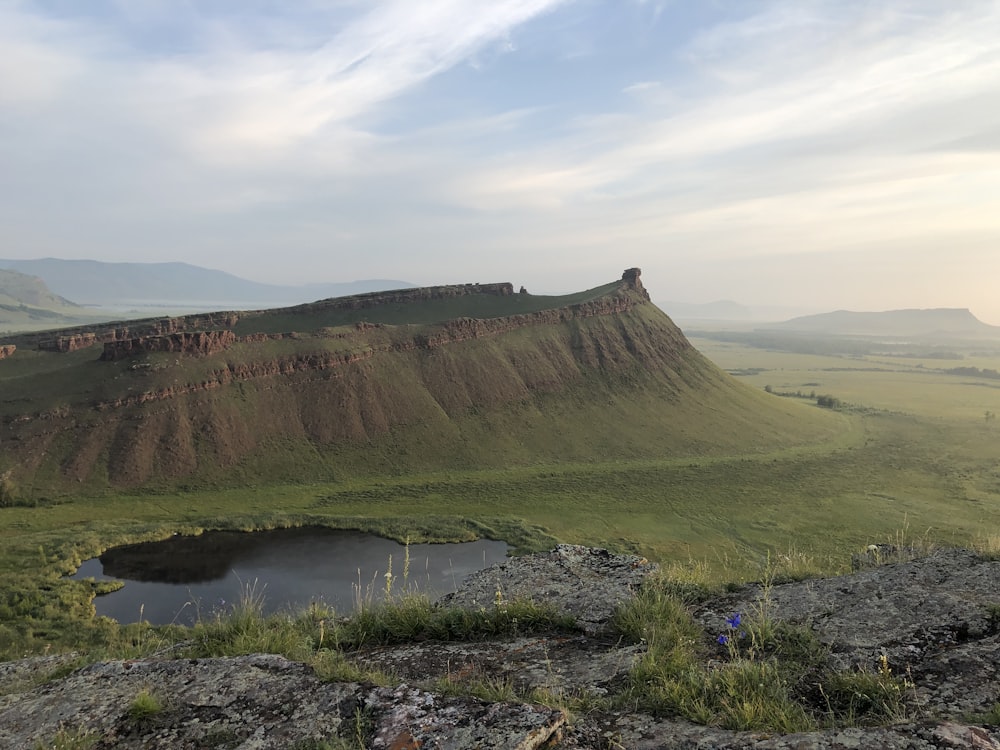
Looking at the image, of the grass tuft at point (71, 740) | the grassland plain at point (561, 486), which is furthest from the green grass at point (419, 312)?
the grass tuft at point (71, 740)

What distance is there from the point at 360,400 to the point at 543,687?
211ft

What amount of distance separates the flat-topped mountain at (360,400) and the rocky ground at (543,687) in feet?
174

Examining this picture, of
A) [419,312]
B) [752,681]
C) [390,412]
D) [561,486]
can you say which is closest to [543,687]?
[752,681]

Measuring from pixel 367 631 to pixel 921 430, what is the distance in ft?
345

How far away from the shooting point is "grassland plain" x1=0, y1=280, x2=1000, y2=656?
124 feet

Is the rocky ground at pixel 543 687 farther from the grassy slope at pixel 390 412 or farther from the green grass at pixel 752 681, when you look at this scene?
the grassy slope at pixel 390 412

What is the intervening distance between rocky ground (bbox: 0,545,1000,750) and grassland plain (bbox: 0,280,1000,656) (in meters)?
17.2

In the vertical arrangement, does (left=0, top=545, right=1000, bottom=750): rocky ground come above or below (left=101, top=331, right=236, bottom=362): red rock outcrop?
below

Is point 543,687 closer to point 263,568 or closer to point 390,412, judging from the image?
point 263,568

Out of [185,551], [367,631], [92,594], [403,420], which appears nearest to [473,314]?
[403,420]

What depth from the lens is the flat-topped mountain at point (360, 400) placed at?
171 feet

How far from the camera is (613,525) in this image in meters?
43.8

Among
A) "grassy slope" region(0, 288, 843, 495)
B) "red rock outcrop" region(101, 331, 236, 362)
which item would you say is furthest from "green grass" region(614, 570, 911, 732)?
"red rock outcrop" region(101, 331, 236, 362)

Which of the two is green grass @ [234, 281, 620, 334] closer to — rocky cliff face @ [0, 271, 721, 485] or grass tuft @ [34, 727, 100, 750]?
rocky cliff face @ [0, 271, 721, 485]
